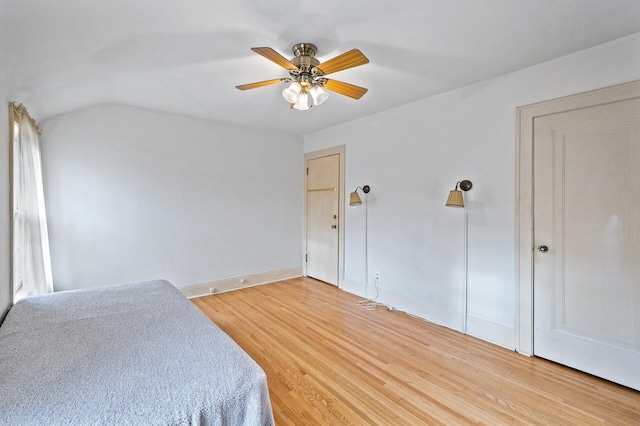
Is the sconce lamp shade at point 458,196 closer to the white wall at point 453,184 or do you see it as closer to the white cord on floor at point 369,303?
the white wall at point 453,184

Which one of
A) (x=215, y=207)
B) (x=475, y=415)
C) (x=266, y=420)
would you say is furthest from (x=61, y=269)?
(x=475, y=415)

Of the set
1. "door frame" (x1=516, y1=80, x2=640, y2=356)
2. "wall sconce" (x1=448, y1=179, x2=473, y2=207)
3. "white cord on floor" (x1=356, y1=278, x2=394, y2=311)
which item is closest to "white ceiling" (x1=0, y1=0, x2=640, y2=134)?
"door frame" (x1=516, y1=80, x2=640, y2=356)

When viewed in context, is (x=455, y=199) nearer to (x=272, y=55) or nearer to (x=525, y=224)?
(x=525, y=224)

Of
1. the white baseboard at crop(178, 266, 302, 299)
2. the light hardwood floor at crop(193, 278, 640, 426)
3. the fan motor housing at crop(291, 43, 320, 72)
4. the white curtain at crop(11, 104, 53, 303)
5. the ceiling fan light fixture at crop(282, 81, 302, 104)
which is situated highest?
the fan motor housing at crop(291, 43, 320, 72)

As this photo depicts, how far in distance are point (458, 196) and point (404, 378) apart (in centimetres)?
160

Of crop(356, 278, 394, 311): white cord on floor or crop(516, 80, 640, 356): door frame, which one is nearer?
crop(516, 80, 640, 356): door frame

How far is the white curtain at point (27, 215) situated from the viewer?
2146 mm

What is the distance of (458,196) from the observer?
2574mm

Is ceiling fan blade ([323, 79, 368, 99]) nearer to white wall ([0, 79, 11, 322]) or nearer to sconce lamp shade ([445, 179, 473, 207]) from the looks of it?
sconce lamp shade ([445, 179, 473, 207])

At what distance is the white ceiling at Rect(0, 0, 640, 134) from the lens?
1.49 metres

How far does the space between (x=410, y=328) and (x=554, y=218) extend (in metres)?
1.59

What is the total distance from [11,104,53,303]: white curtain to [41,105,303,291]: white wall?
357 mm

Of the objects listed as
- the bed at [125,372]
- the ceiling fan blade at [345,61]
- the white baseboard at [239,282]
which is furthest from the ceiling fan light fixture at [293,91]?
the white baseboard at [239,282]

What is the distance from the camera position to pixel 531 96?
2314mm
